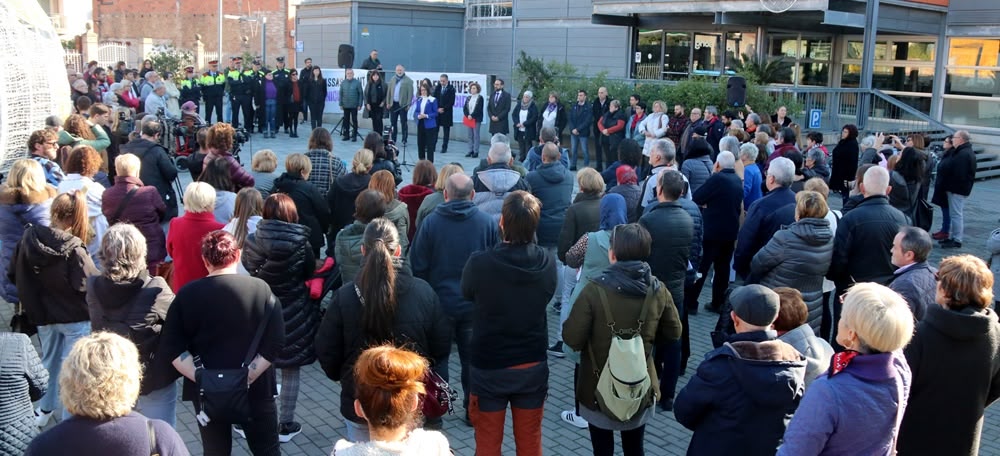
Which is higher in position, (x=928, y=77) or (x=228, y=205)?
(x=928, y=77)

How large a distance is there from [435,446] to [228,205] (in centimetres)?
464

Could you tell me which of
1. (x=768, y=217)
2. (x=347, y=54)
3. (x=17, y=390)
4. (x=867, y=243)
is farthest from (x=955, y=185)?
(x=347, y=54)

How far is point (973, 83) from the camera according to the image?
20078mm

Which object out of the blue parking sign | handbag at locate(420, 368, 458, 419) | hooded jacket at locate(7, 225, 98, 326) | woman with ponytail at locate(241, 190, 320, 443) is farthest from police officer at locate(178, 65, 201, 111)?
handbag at locate(420, 368, 458, 419)

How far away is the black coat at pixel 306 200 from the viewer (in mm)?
6855

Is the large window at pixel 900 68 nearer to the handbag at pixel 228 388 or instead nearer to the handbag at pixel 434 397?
the handbag at pixel 434 397

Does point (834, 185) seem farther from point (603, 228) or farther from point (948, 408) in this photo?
point (948, 408)

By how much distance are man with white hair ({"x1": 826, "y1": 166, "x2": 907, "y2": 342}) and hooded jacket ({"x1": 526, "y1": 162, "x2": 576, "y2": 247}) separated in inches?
92.2

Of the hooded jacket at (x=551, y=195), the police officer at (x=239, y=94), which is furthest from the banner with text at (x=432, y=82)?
the hooded jacket at (x=551, y=195)

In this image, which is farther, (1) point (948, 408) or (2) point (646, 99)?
(2) point (646, 99)

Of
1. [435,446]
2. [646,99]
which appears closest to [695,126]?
[646,99]

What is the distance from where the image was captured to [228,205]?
22.4 ft

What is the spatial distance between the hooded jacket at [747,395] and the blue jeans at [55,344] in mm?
3974

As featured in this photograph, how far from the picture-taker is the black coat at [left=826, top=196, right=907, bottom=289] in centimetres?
607
